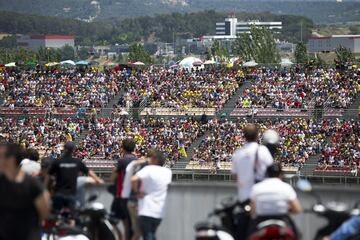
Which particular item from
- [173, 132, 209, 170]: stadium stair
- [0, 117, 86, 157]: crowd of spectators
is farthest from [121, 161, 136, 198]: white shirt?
[0, 117, 86, 157]: crowd of spectators

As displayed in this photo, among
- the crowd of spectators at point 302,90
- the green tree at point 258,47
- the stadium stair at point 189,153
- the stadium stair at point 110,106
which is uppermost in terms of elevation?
the crowd of spectators at point 302,90

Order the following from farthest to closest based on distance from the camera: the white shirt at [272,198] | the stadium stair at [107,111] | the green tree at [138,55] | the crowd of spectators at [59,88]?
the green tree at [138,55] < the crowd of spectators at [59,88] < the stadium stair at [107,111] < the white shirt at [272,198]

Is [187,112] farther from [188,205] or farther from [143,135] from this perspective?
[188,205]

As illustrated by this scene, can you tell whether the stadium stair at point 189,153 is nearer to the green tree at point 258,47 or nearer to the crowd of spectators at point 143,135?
the crowd of spectators at point 143,135

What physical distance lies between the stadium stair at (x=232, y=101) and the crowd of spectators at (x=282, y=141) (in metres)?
2.58

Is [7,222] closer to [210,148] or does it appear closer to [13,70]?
[210,148]

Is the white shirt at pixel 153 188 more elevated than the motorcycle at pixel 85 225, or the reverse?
the white shirt at pixel 153 188

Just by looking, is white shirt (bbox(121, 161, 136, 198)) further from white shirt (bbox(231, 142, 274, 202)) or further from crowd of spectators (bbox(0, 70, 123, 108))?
crowd of spectators (bbox(0, 70, 123, 108))

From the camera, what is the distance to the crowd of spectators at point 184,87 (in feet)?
180

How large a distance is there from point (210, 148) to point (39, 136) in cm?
845

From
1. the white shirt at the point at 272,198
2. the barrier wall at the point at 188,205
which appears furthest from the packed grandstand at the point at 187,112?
the white shirt at the point at 272,198

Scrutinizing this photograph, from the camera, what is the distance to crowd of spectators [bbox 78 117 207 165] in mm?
47906

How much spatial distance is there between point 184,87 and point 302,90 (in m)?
6.87

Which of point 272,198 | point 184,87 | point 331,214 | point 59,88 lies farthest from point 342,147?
point 272,198
